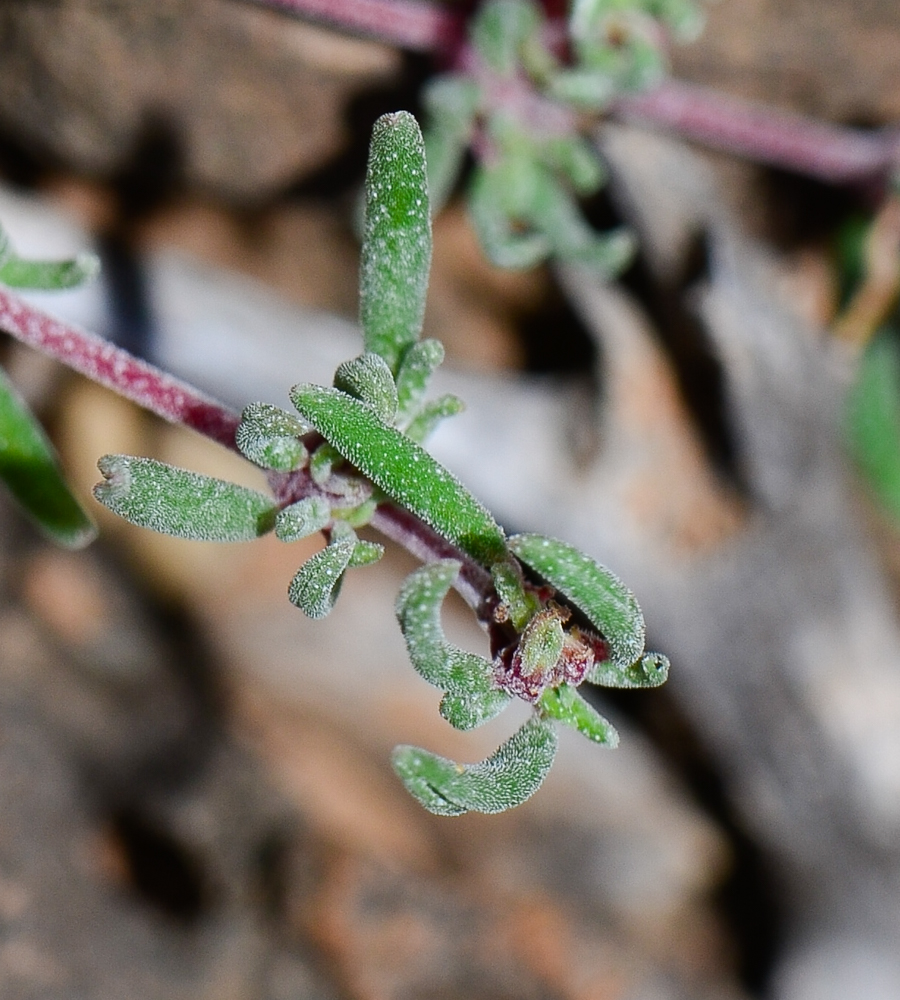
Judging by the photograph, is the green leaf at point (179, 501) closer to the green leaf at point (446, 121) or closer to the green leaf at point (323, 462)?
the green leaf at point (323, 462)

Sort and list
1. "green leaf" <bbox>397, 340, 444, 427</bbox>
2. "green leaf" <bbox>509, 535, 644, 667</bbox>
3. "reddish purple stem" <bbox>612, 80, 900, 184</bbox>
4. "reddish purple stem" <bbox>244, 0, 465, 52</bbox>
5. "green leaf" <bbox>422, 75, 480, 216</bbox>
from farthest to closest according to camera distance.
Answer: "reddish purple stem" <bbox>612, 80, 900, 184</bbox> < "green leaf" <bbox>422, 75, 480, 216</bbox> < "reddish purple stem" <bbox>244, 0, 465, 52</bbox> < "green leaf" <bbox>397, 340, 444, 427</bbox> < "green leaf" <bbox>509, 535, 644, 667</bbox>

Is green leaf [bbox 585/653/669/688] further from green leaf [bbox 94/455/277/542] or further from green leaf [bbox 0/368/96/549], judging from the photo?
green leaf [bbox 0/368/96/549]

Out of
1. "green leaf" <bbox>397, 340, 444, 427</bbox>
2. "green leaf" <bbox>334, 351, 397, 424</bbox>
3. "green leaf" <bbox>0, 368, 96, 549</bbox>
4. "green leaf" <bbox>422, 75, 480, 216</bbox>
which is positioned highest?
"green leaf" <bbox>422, 75, 480, 216</bbox>

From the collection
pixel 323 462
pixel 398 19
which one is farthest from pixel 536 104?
pixel 323 462

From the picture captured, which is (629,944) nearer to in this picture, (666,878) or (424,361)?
(666,878)

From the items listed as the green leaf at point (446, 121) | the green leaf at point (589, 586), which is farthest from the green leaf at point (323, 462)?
the green leaf at point (446, 121)

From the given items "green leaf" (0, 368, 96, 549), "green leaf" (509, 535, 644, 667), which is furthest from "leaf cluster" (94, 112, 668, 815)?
"green leaf" (0, 368, 96, 549)

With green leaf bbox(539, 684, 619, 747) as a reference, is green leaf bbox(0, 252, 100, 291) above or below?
above

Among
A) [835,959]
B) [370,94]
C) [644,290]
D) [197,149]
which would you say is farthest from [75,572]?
[835,959]
